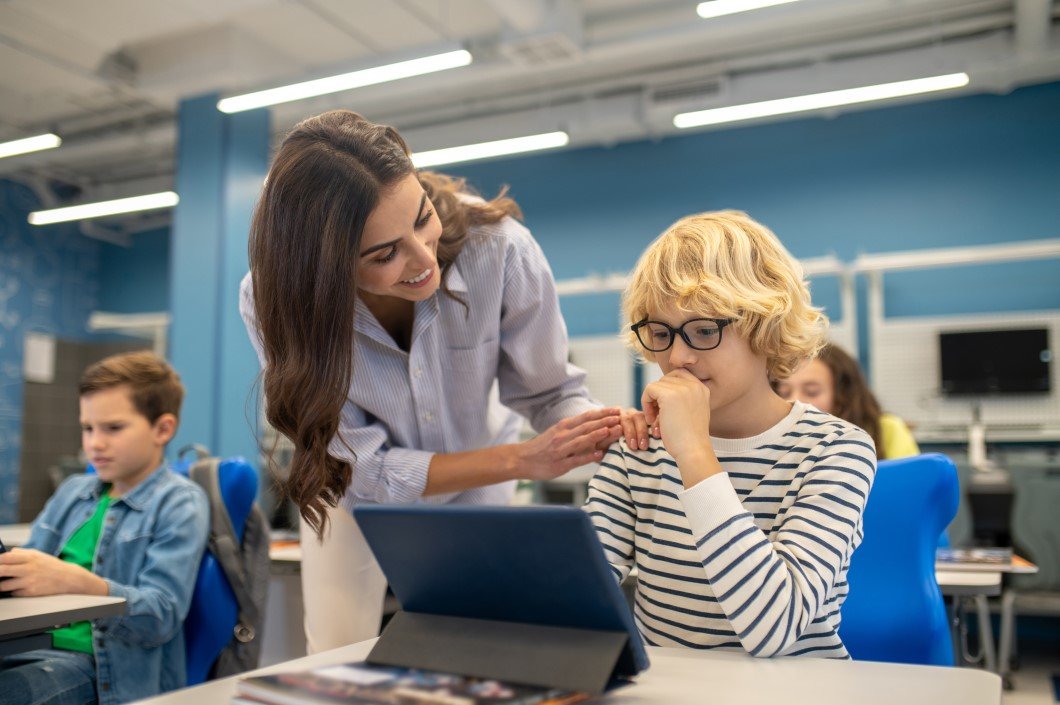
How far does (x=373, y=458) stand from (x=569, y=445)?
0.37 m

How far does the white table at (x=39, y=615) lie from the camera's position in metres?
1.43

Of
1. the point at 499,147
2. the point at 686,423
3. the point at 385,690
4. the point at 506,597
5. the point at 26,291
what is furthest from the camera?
the point at 26,291

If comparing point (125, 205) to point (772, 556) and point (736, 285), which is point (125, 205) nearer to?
point (736, 285)

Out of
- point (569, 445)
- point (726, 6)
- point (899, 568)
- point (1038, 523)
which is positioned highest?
point (726, 6)

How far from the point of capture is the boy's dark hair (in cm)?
236

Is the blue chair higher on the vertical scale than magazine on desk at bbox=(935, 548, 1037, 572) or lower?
higher

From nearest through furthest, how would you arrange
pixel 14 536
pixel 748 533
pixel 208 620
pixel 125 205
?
pixel 748 533 < pixel 208 620 < pixel 14 536 < pixel 125 205

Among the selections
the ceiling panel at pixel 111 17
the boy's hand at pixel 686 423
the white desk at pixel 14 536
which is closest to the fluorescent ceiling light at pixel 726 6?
the ceiling panel at pixel 111 17

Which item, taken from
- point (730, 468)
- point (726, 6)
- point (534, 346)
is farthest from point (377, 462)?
point (726, 6)

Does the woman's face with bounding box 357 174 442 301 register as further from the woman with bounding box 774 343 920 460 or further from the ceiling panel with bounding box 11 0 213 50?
the ceiling panel with bounding box 11 0 213 50

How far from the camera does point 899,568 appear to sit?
5.56 ft

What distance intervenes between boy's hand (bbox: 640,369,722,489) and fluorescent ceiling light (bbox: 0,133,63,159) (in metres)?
6.27

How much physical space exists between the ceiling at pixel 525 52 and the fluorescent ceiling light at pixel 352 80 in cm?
6

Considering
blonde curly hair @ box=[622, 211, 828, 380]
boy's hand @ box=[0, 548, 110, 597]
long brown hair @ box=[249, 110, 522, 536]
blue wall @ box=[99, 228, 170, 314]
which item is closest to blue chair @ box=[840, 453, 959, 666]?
blonde curly hair @ box=[622, 211, 828, 380]
